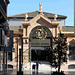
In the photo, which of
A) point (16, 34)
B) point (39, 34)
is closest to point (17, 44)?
point (16, 34)

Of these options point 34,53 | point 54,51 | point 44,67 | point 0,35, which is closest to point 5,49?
point 0,35

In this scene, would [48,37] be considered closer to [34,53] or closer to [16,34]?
[16,34]

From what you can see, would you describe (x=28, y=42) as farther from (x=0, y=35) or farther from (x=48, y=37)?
(x=0, y=35)

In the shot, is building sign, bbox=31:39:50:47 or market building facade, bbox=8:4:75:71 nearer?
market building facade, bbox=8:4:75:71

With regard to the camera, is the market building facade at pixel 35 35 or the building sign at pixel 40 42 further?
the building sign at pixel 40 42

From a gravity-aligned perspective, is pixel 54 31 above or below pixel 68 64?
above

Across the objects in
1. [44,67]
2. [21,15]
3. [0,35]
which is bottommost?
[44,67]

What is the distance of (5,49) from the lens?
96.7 feet

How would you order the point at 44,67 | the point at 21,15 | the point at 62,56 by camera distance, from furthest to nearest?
1. the point at 21,15
2. the point at 44,67
3. the point at 62,56

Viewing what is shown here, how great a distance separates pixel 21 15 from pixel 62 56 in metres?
32.4

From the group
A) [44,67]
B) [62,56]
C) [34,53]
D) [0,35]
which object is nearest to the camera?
[0,35]

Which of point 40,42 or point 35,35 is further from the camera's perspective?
point 40,42

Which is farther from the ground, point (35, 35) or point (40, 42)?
point (35, 35)

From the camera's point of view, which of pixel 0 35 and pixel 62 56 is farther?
pixel 62 56
